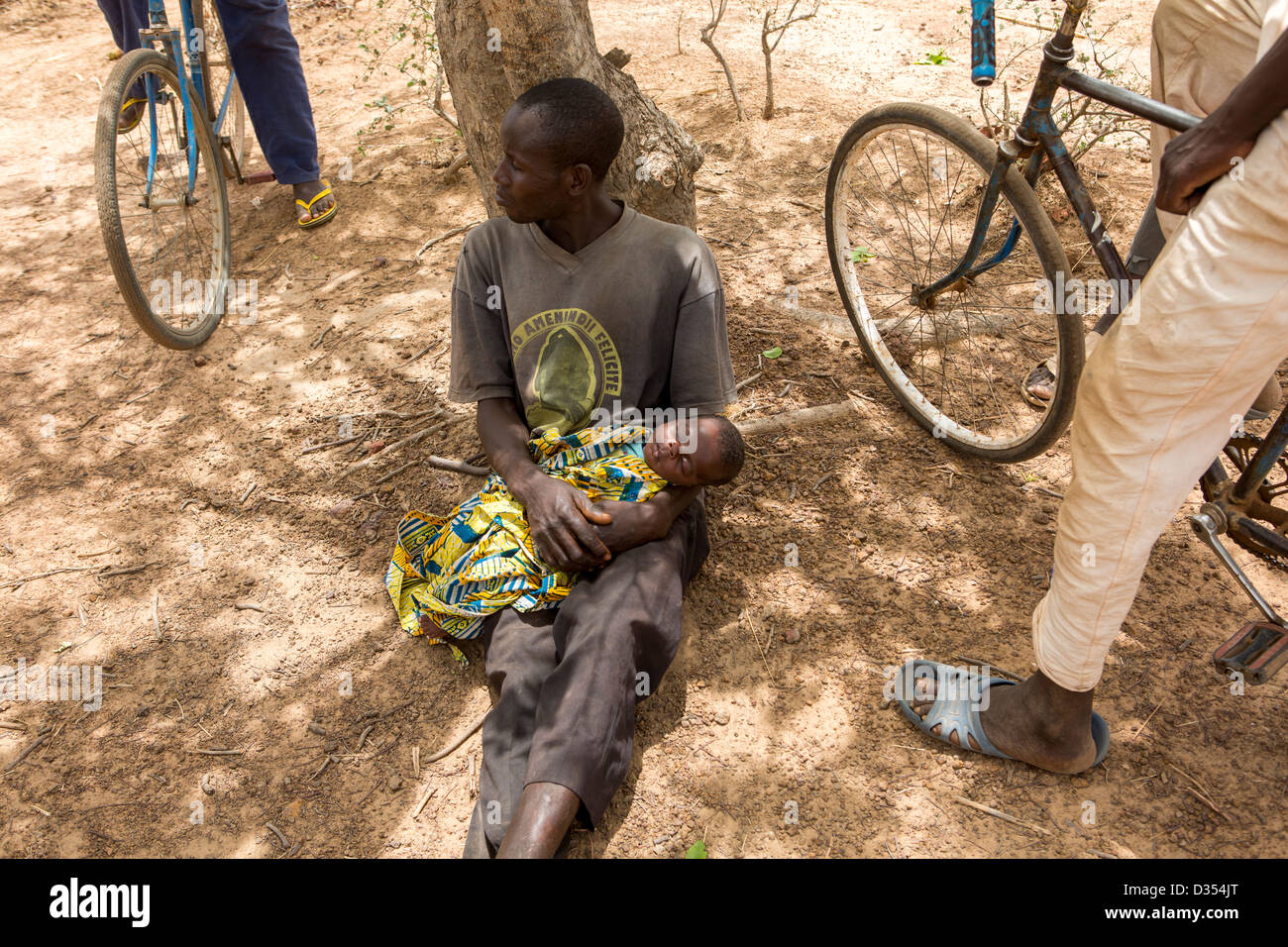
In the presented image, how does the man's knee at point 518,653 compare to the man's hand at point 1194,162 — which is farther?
the man's knee at point 518,653

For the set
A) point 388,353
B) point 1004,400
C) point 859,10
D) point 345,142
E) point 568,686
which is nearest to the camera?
point 568,686

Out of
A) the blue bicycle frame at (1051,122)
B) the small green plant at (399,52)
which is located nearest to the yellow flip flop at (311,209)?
the small green plant at (399,52)

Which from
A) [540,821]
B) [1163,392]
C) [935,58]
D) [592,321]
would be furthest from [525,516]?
[935,58]

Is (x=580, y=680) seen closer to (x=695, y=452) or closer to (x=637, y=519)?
(x=637, y=519)

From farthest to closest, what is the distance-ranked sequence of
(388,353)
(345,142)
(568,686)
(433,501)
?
(345,142)
(388,353)
(433,501)
(568,686)

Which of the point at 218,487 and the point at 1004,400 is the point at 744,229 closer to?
the point at 1004,400

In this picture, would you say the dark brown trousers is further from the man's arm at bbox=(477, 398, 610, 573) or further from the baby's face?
the baby's face

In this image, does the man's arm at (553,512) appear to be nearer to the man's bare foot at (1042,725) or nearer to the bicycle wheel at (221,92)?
the man's bare foot at (1042,725)

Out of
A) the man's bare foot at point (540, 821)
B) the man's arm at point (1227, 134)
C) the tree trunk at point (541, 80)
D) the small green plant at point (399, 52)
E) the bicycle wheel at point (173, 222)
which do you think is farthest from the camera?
the small green plant at point (399, 52)

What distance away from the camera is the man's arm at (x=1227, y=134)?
5.25ft

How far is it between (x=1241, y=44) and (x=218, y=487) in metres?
3.47

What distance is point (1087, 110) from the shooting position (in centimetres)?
416

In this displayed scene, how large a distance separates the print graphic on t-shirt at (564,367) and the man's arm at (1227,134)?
1.40 meters

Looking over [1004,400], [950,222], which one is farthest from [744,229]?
[1004,400]
